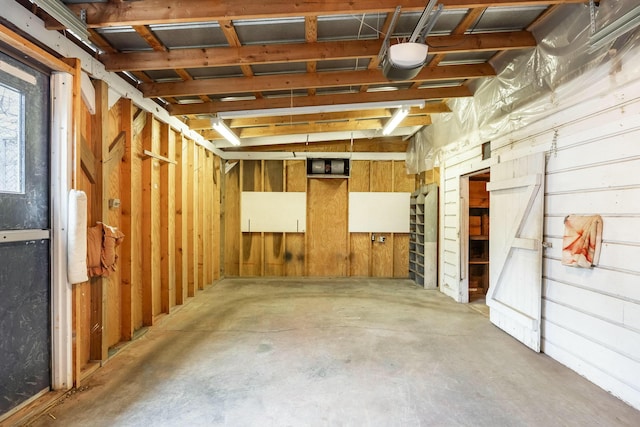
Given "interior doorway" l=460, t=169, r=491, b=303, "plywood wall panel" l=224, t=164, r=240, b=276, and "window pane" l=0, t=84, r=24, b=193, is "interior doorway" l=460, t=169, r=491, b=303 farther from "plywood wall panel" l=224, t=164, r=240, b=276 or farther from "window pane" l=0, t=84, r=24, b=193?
"window pane" l=0, t=84, r=24, b=193

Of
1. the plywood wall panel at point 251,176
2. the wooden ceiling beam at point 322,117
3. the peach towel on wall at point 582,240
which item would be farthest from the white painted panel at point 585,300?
the plywood wall panel at point 251,176

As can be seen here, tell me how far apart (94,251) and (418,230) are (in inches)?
195

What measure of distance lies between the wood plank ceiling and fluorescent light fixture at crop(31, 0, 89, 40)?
10cm

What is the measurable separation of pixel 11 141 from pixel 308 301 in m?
3.64

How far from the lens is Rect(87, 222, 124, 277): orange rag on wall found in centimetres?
251

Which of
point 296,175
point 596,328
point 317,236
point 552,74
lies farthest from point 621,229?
point 296,175

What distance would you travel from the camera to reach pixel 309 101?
3.96 m

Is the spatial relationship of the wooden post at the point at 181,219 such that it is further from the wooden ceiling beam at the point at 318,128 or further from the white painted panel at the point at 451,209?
the white painted panel at the point at 451,209

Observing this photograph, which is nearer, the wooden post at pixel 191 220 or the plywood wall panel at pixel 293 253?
the wooden post at pixel 191 220

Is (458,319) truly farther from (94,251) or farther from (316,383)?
(94,251)

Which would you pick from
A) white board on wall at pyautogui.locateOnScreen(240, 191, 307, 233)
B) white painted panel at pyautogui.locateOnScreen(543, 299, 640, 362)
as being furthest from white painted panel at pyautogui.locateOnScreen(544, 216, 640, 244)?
white board on wall at pyautogui.locateOnScreen(240, 191, 307, 233)

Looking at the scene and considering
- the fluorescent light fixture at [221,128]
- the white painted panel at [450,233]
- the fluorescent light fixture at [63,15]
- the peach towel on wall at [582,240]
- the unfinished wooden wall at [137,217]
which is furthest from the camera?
the white painted panel at [450,233]

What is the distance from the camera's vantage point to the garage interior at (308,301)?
2072 millimetres

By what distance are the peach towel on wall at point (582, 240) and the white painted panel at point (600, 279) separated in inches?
3.4
